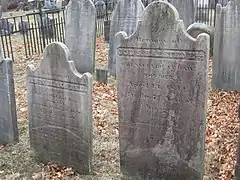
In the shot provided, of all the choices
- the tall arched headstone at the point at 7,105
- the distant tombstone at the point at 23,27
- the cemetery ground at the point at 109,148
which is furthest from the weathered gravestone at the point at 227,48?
the distant tombstone at the point at 23,27

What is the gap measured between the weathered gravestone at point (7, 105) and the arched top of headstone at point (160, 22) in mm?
2139

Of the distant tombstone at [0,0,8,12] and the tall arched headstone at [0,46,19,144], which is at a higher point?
the distant tombstone at [0,0,8,12]

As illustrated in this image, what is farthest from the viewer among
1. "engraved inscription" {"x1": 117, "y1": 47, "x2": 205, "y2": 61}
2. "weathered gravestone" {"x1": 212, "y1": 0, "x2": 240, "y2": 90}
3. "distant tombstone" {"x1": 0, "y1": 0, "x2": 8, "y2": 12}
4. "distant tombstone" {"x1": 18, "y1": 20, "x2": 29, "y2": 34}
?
"distant tombstone" {"x1": 0, "y1": 0, "x2": 8, "y2": 12}

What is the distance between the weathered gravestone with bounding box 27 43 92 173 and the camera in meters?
4.15

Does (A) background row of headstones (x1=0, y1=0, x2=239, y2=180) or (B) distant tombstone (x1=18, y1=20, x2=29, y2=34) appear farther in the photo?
(B) distant tombstone (x1=18, y1=20, x2=29, y2=34)

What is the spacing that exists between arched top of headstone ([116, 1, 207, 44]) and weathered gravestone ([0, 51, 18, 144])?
2139mm

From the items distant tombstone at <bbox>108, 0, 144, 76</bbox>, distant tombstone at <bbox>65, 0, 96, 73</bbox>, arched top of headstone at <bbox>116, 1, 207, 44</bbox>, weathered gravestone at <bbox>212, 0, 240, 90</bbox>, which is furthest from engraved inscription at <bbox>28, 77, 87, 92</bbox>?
weathered gravestone at <bbox>212, 0, 240, 90</bbox>

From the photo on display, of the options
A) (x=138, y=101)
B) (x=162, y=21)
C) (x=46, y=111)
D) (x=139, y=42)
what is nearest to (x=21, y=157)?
(x=46, y=111)

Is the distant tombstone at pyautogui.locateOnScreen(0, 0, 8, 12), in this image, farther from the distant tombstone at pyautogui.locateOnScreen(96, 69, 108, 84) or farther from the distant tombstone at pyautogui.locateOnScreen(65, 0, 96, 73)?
the distant tombstone at pyautogui.locateOnScreen(96, 69, 108, 84)

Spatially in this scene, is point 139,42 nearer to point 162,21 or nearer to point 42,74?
point 162,21

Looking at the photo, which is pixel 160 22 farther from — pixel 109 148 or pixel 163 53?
pixel 109 148

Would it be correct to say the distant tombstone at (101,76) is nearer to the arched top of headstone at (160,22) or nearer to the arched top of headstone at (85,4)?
the arched top of headstone at (85,4)

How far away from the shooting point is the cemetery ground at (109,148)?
4434 millimetres

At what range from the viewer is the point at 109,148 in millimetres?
5008
